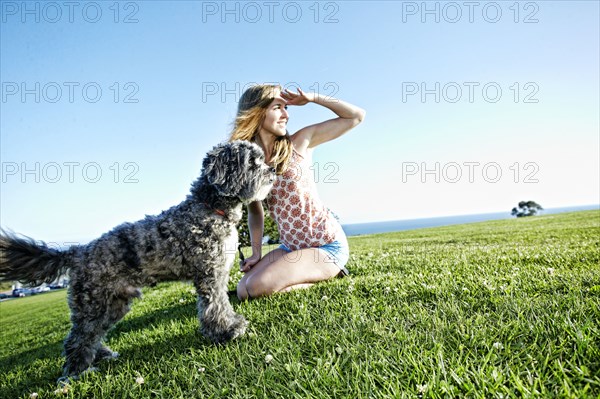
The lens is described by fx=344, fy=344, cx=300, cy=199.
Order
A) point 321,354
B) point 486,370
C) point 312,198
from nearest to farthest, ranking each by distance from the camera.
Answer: point 486,370 < point 321,354 < point 312,198

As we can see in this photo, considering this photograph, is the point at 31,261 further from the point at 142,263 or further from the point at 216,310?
the point at 216,310

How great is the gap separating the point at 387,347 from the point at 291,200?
347 centimetres

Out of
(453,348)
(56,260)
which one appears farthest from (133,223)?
(453,348)

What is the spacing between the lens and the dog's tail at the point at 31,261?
15.1 ft

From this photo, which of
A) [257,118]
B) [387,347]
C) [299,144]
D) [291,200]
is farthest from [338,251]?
[387,347]

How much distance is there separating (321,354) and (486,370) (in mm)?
1448

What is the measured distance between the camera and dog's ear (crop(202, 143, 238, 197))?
4879 millimetres

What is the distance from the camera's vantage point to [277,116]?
20.1 ft

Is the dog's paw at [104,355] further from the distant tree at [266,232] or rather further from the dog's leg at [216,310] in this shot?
the distant tree at [266,232]

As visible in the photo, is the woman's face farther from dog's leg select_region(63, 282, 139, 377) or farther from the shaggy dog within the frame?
dog's leg select_region(63, 282, 139, 377)

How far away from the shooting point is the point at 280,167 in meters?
6.20

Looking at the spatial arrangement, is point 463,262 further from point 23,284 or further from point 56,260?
point 23,284

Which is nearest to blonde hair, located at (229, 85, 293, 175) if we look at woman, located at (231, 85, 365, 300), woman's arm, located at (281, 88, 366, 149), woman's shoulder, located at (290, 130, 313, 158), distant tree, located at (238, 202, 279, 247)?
woman, located at (231, 85, 365, 300)

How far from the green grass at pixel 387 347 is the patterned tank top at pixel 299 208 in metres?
1.04
